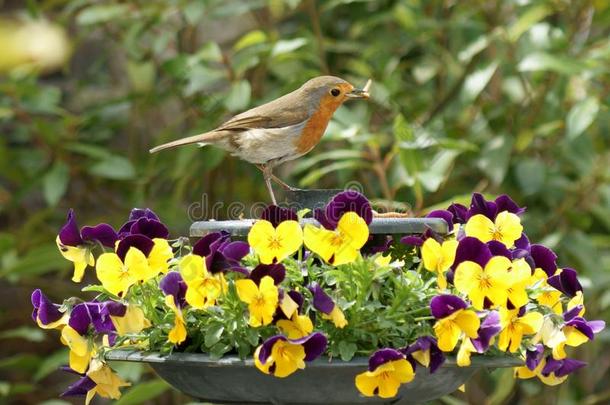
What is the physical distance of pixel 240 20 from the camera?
3836 mm

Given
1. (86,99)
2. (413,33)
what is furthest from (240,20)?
(413,33)

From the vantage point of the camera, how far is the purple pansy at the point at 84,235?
1342mm

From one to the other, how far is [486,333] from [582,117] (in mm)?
1682

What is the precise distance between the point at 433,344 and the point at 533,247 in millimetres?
342

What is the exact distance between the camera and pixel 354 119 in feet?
9.56

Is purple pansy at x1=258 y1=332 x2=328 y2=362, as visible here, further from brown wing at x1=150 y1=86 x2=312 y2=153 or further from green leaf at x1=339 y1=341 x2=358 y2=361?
brown wing at x1=150 y1=86 x2=312 y2=153

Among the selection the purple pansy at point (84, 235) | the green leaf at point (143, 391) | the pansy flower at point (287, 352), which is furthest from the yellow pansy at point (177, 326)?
the green leaf at point (143, 391)

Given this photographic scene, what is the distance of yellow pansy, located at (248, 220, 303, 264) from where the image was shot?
1.18 m

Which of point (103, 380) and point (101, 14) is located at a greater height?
point (103, 380)

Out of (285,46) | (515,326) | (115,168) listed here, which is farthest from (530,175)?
(515,326)

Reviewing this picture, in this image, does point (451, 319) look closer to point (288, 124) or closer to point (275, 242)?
point (275, 242)

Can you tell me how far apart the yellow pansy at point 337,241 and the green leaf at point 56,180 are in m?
2.00

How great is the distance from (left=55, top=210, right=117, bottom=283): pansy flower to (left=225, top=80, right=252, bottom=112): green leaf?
132 centimetres

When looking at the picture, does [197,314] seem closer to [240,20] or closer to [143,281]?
[143,281]
